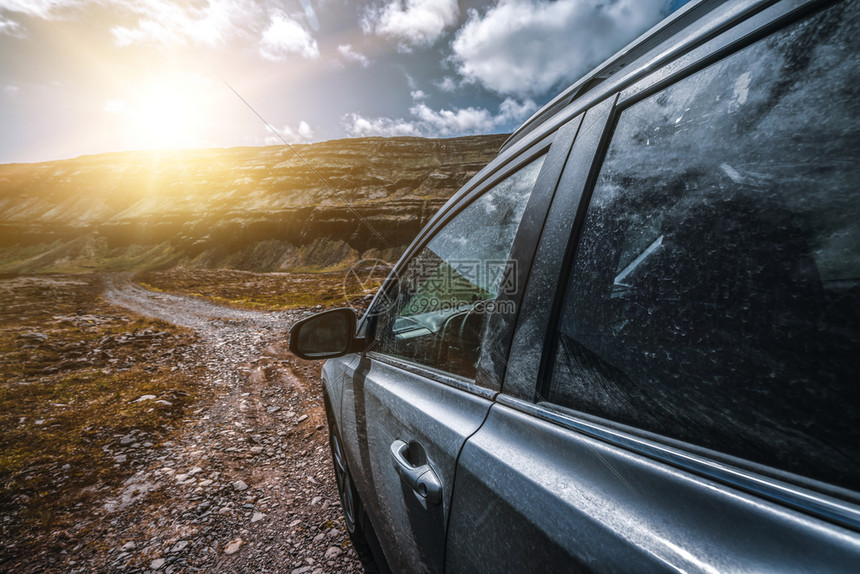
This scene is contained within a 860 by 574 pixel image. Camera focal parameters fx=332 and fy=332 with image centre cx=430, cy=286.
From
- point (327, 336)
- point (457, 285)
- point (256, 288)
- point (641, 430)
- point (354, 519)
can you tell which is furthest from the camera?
point (256, 288)

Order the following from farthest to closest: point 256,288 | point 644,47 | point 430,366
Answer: point 256,288 < point 430,366 < point 644,47

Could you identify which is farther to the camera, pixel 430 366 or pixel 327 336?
pixel 327 336

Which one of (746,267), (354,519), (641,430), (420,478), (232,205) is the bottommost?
(354,519)

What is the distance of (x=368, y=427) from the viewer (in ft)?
5.01

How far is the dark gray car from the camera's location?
439 mm

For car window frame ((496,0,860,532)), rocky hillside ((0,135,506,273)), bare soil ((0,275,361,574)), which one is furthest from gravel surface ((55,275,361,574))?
rocky hillside ((0,135,506,273))

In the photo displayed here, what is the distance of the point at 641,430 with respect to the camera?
0.61 meters

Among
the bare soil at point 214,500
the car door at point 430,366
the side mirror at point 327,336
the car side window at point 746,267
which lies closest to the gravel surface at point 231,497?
the bare soil at point 214,500

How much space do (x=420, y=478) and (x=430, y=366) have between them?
44 centimetres

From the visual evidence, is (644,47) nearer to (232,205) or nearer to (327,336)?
(327,336)

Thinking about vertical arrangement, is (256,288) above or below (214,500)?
below

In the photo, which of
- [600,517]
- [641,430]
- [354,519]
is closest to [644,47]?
[641,430]

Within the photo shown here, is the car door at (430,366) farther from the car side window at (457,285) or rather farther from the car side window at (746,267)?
the car side window at (746,267)

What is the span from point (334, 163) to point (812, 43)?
90171mm
